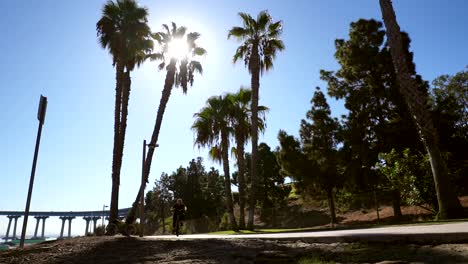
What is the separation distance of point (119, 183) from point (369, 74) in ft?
64.3

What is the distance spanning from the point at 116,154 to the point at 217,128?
754 cm

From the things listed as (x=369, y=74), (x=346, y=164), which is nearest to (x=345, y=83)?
(x=369, y=74)

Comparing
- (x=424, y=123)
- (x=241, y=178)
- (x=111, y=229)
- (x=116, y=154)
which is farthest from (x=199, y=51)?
(x=424, y=123)

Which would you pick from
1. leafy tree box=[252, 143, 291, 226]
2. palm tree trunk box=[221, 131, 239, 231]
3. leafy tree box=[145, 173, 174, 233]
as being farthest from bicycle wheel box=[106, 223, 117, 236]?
leafy tree box=[145, 173, 174, 233]

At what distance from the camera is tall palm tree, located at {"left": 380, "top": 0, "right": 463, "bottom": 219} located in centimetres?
1371

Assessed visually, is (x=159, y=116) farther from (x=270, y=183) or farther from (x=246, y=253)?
(x=270, y=183)

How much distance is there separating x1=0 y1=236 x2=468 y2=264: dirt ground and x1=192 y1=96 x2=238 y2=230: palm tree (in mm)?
15830

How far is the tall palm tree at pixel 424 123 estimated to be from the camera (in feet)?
45.0

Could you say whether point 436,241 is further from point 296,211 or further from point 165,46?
point 296,211

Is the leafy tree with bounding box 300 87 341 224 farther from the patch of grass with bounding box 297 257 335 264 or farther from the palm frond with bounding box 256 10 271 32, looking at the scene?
the patch of grass with bounding box 297 257 335 264

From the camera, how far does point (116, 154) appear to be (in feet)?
71.2

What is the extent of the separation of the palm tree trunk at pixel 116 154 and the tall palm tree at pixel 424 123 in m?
14.7

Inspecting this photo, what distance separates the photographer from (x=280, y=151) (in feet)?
104

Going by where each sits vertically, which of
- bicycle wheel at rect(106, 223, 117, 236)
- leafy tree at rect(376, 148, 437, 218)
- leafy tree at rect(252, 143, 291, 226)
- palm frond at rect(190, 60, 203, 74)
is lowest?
bicycle wheel at rect(106, 223, 117, 236)
